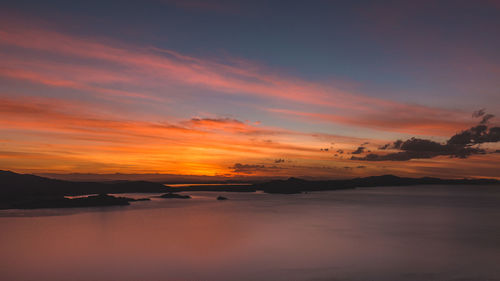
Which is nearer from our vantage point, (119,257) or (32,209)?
(119,257)

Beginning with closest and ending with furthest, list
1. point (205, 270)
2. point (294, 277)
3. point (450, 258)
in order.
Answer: point (294, 277) → point (205, 270) → point (450, 258)

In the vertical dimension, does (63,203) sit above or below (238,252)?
above

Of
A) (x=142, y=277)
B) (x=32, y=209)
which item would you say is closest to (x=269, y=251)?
(x=142, y=277)

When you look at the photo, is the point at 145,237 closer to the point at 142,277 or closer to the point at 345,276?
the point at 142,277

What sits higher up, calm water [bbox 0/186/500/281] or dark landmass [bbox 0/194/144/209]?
dark landmass [bbox 0/194/144/209]

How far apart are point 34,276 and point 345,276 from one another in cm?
1917

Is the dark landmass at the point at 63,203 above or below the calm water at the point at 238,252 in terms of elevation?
above

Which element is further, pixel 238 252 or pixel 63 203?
pixel 63 203

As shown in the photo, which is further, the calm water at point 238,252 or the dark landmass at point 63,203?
the dark landmass at point 63,203

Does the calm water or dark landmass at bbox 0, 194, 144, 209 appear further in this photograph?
dark landmass at bbox 0, 194, 144, 209

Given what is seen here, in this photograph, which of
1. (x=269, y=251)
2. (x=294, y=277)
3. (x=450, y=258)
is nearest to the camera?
(x=294, y=277)

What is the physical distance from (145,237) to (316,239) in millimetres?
17996

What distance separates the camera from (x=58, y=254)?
2806cm

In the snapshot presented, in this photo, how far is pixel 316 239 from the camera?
1480 inches
